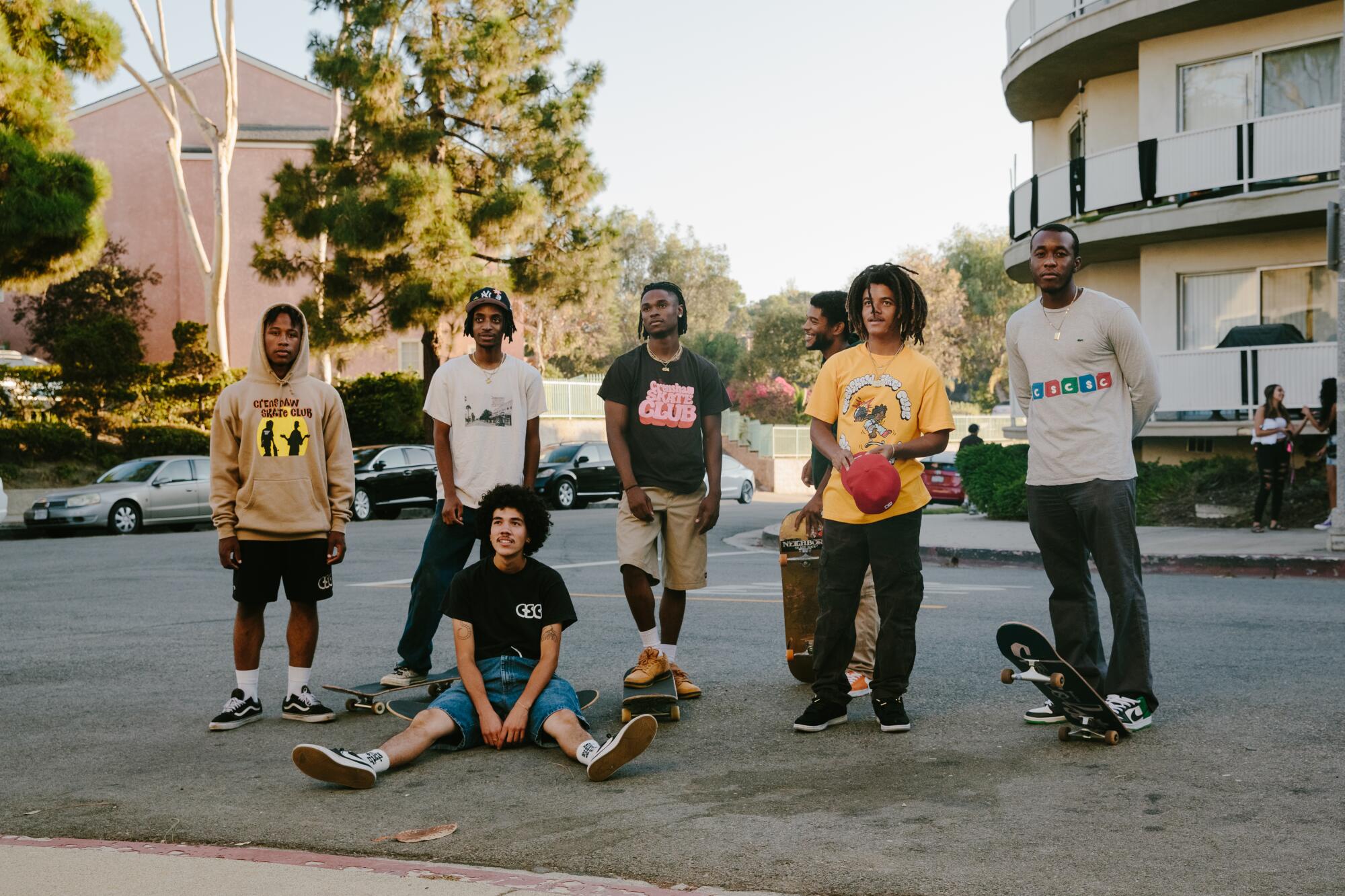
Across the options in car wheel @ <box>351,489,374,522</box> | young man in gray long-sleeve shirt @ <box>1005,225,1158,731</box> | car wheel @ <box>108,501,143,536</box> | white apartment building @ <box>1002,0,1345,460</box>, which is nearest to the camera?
young man in gray long-sleeve shirt @ <box>1005,225,1158,731</box>

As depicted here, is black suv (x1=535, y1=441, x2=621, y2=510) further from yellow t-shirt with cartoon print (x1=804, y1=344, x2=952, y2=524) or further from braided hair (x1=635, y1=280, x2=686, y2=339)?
yellow t-shirt with cartoon print (x1=804, y1=344, x2=952, y2=524)

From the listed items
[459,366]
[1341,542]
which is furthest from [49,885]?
[1341,542]

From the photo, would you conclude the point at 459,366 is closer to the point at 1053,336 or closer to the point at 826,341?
the point at 826,341

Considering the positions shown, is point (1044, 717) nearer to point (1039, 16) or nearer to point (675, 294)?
point (675, 294)

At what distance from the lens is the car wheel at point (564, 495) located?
3003cm

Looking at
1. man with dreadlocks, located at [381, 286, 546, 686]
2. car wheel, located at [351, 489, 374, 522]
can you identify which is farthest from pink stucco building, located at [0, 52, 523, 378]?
man with dreadlocks, located at [381, 286, 546, 686]

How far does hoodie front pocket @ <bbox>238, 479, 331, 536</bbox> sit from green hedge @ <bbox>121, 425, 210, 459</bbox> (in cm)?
2308

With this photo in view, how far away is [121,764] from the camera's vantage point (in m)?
5.43

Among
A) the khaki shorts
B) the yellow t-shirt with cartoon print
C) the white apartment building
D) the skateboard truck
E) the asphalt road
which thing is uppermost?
the white apartment building

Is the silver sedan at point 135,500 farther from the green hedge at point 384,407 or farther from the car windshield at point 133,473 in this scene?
the green hedge at point 384,407

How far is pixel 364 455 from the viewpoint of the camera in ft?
86.5

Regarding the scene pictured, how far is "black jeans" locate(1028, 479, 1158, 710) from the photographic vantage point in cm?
543

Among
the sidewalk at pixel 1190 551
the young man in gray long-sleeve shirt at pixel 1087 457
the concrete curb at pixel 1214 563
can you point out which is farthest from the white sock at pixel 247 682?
the sidewalk at pixel 1190 551

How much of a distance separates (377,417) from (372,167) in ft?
21.0
